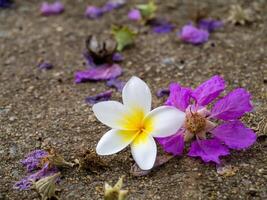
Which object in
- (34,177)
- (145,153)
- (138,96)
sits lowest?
(34,177)

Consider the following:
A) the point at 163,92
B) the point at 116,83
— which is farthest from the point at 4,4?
the point at 163,92

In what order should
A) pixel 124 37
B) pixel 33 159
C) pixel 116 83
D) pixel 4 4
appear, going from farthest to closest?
pixel 4 4
pixel 124 37
pixel 116 83
pixel 33 159

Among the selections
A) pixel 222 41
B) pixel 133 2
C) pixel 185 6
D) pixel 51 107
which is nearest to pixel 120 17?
pixel 133 2

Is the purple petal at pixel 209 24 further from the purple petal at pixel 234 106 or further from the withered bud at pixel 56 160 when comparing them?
the withered bud at pixel 56 160

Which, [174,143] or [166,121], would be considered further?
[174,143]

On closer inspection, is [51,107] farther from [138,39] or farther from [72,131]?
[138,39]

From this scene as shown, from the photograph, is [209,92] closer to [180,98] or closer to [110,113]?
[180,98]

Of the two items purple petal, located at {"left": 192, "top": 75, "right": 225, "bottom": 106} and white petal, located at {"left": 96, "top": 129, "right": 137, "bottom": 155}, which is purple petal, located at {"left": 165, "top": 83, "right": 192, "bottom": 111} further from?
white petal, located at {"left": 96, "top": 129, "right": 137, "bottom": 155}
